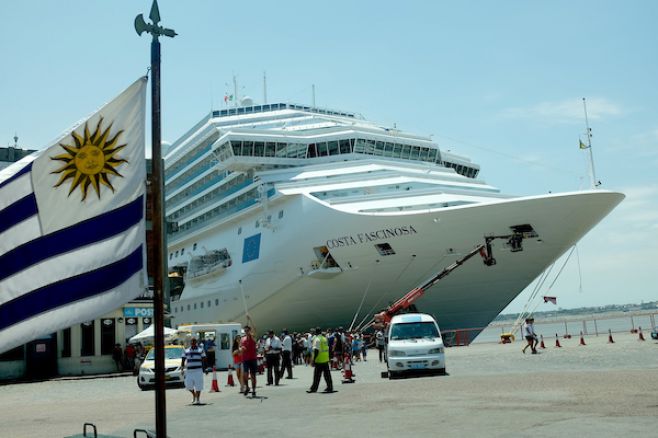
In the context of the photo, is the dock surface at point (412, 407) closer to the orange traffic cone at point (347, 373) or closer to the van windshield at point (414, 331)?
the orange traffic cone at point (347, 373)

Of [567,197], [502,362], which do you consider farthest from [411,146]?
[502,362]

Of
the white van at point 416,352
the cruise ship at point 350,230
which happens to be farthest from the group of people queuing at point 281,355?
the cruise ship at point 350,230

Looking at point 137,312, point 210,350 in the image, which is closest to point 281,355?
point 210,350

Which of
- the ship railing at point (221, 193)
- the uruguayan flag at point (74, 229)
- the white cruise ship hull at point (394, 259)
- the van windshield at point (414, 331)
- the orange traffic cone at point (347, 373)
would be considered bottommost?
the orange traffic cone at point (347, 373)

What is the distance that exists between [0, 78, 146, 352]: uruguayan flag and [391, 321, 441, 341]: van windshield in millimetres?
15514

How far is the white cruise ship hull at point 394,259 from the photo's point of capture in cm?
3005

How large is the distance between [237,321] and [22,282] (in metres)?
34.6

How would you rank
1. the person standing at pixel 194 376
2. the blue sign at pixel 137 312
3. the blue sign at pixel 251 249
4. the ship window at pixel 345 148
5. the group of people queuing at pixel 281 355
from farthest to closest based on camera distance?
the ship window at pixel 345 148 < the blue sign at pixel 251 249 < the blue sign at pixel 137 312 < the group of people queuing at pixel 281 355 < the person standing at pixel 194 376

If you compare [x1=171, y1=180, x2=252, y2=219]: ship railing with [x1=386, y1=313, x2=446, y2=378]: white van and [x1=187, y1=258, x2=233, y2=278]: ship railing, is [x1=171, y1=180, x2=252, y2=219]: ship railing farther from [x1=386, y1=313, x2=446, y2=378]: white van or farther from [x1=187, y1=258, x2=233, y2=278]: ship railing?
[x1=386, y1=313, x2=446, y2=378]: white van

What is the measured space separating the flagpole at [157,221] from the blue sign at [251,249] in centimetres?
3012

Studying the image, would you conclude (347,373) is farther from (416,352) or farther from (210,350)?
(210,350)

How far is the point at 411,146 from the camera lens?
144ft

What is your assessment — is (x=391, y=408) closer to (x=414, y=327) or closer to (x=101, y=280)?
(x=101, y=280)

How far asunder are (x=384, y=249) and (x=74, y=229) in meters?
26.3
